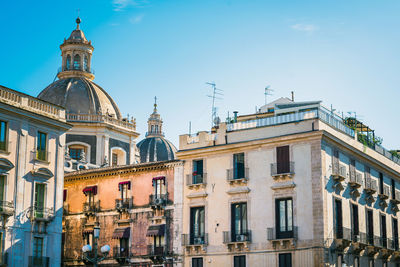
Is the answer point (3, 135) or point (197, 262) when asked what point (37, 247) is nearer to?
point (3, 135)

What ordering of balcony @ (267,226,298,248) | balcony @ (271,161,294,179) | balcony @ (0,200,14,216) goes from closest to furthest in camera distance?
balcony @ (0,200,14,216), balcony @ (267,226,298,248), balcony @ (271,161,294,179)

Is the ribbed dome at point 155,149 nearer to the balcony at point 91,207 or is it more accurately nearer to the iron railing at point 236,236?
the balcony at point 91,207

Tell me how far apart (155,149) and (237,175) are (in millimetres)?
66739

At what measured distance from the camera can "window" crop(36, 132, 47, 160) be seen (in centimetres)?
4615

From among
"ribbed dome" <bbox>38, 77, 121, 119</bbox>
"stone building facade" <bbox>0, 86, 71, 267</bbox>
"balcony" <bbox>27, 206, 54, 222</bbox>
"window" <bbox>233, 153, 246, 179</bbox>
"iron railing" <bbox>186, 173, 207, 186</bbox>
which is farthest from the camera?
"ribbed dome" <bbox>38, 77, 121, 119</bbox>

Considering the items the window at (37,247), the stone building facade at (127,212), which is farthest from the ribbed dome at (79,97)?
the window at (37,247)

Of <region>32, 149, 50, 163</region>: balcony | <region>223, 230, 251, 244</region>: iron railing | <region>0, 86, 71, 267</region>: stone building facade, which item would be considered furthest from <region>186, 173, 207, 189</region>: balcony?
<region>32, 149, 50, 163</region>: balcony

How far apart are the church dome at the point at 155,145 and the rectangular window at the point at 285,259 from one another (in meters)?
65.4

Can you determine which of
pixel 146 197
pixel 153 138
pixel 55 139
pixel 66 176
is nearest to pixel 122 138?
pixel 66 176

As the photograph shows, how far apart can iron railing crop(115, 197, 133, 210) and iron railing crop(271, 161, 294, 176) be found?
1220 centimetres

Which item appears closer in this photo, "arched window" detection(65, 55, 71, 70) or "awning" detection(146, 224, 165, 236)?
"awning" detection(146, 224, 165, 236)

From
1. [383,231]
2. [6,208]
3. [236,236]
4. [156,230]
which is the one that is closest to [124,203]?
[156,230]

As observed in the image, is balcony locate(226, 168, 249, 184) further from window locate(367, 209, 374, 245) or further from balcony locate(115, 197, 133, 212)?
window locate(367, 209, 374, 245)

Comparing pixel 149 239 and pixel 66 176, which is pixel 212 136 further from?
pixel 66 176
